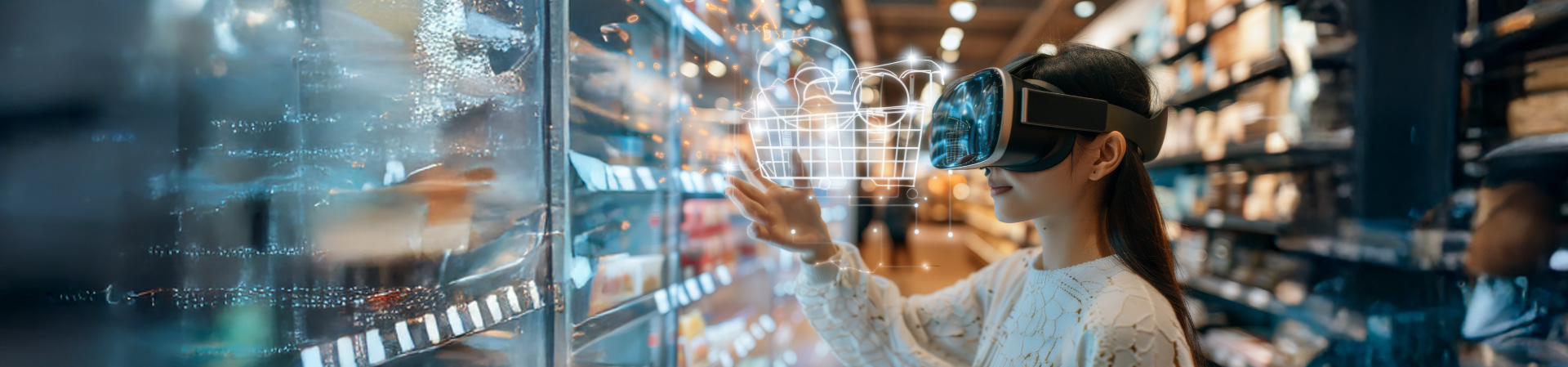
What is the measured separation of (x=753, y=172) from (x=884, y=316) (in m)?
0.42

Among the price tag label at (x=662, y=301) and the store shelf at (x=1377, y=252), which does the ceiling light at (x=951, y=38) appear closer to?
the price tag label at (x=662, y=301)

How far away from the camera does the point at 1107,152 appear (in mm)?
728

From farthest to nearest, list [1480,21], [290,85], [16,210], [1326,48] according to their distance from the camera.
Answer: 1. [1326,48]
2. [1480,21]
3. [290,85]
4. [16,210]

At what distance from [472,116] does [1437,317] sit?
8.08 ft

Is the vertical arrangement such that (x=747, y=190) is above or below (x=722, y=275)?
above

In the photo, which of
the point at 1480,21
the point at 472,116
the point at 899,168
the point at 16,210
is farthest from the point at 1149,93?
the point at 16,210

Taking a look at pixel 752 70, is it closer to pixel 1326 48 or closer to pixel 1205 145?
pixel 1326 48

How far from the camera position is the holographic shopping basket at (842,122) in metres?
1.00

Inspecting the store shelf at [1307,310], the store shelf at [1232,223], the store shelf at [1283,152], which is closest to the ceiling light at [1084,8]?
the store shelf at [1283,152]

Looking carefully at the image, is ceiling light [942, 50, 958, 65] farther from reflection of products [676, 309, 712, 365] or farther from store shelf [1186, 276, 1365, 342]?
store shelf [1186, 276, 1365, 342]

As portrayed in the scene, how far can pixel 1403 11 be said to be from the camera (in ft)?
5.00

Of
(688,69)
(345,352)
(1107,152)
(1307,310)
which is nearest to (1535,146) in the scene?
(1307,310)

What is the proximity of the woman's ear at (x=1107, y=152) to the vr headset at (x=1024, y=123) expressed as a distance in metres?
0.01

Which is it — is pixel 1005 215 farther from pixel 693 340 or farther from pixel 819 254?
pixel 693 340
